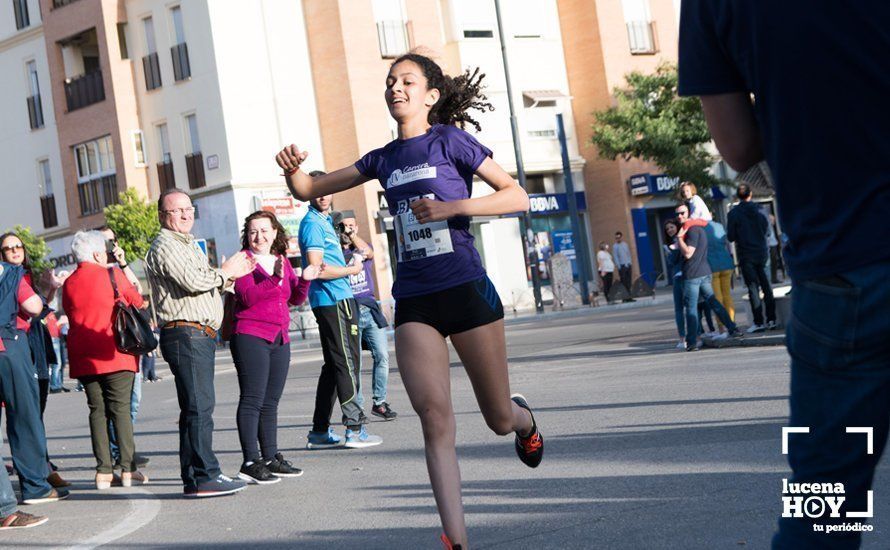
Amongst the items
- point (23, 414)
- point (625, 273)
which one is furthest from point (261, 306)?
point (625, 273)

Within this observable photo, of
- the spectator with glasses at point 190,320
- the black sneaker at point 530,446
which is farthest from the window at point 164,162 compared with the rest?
the black sneaker at point 530,446

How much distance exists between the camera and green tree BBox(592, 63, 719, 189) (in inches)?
1565

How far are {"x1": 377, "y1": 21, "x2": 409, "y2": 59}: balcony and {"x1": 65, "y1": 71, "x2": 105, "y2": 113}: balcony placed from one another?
9.26m

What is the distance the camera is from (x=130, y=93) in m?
41.3

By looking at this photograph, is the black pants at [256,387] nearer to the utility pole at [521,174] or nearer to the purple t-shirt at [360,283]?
the purple t-shirt at [360,283]

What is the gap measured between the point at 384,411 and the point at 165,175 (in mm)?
30417

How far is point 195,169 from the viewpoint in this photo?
129 feet

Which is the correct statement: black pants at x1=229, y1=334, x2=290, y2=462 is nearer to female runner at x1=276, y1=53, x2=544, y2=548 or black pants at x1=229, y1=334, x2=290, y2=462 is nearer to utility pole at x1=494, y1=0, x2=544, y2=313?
female runner at x1=276, y1=53, x2=544, y2=548

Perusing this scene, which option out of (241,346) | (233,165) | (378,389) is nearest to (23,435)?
(241,346)

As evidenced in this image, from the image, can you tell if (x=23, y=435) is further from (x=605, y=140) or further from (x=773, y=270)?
(x=605, y=140)

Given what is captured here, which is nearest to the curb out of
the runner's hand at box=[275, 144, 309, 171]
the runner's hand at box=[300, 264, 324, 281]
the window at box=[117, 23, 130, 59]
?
the runner's hand at box=[300, 264, 324, 281]

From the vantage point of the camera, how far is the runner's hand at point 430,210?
17.1ft

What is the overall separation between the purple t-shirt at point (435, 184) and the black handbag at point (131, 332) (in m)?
3.75

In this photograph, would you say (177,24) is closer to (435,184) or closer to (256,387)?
(256,387)
